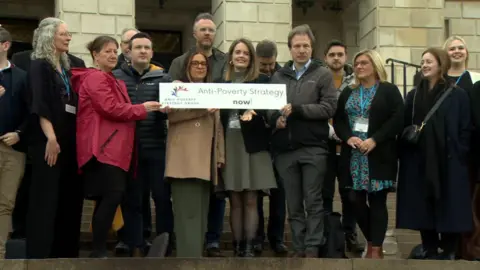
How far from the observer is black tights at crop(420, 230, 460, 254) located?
949 cm

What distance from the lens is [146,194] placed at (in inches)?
390

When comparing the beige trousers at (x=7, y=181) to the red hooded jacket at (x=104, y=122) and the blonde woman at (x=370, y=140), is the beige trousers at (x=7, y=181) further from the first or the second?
the blonde woman at (x=370, y=140)

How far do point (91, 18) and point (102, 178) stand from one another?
327 inches

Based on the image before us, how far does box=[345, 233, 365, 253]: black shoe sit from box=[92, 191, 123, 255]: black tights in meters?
2.73

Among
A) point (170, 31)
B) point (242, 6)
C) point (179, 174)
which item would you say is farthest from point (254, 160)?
point (170, 31)

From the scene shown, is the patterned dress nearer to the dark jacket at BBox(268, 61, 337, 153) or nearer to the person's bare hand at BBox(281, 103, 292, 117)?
the dark jacket at BBox(268, 61, 337, 153)

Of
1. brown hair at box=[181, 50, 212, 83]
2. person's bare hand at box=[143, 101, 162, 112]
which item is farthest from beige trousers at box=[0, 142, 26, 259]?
brown hair at box=[181, 50, 212, 83]

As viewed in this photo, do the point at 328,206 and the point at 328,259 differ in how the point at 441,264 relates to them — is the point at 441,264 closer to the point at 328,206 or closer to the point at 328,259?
the point at 328,259

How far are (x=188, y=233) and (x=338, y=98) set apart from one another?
202cm

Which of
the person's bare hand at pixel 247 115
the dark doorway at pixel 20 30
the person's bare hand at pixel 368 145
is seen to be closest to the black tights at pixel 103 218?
the person's bare hand at pixel 247 115

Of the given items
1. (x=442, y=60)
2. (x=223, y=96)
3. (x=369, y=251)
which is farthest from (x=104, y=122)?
(x=442, y=60)

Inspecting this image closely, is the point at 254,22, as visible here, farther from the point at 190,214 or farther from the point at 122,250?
the point at 190,214

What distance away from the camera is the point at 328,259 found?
348 inches

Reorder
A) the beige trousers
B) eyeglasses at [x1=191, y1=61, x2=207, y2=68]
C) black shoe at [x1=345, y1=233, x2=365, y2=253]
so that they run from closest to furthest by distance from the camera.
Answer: the beige trousers < eyeglasses at [x1=191, y1=61, x2=207, y2=68] < black shoe at [x1=345, y1=233, x2=365, y2=253]
